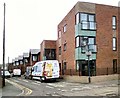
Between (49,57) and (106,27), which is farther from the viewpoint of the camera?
(49,57)

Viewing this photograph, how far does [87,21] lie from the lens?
31844 mm

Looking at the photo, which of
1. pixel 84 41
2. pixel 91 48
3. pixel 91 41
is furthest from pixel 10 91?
pixel 91 41

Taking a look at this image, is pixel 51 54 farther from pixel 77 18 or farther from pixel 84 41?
pixel 84 41

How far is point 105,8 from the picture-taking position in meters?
33.3

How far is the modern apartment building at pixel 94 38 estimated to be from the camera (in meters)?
31.5

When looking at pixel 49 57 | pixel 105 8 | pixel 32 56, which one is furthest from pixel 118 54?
pixel 32 56

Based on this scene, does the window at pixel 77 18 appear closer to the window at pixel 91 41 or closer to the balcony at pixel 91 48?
the window at pixel 91 41

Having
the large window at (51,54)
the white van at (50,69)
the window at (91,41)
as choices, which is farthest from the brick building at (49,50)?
the window at (91,41)

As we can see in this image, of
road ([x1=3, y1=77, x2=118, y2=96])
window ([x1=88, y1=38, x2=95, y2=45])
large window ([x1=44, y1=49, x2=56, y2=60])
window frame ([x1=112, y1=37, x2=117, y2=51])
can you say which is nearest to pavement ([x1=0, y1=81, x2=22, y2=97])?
road ([x1=3, y1=77, x2=118, y2=96])

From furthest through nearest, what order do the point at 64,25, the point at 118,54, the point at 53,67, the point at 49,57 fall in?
1. the point at 49,57
2. the point at 64,25
3. the point at 118,54
4. the point at 53,67

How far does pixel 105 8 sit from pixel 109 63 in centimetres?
702

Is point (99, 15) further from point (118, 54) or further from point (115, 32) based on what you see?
point (118, 54)

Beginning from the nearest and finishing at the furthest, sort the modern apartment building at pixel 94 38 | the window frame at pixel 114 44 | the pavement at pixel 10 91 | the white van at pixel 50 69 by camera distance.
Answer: the pavement at pixel 10 91, the white van at pixel 50 69, the modern apartment building at pixel 94 38, the window frame at pixel 114 44

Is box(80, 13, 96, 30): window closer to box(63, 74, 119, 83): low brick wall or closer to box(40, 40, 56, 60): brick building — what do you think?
box(63, 74, 119, 83): low brick wall
